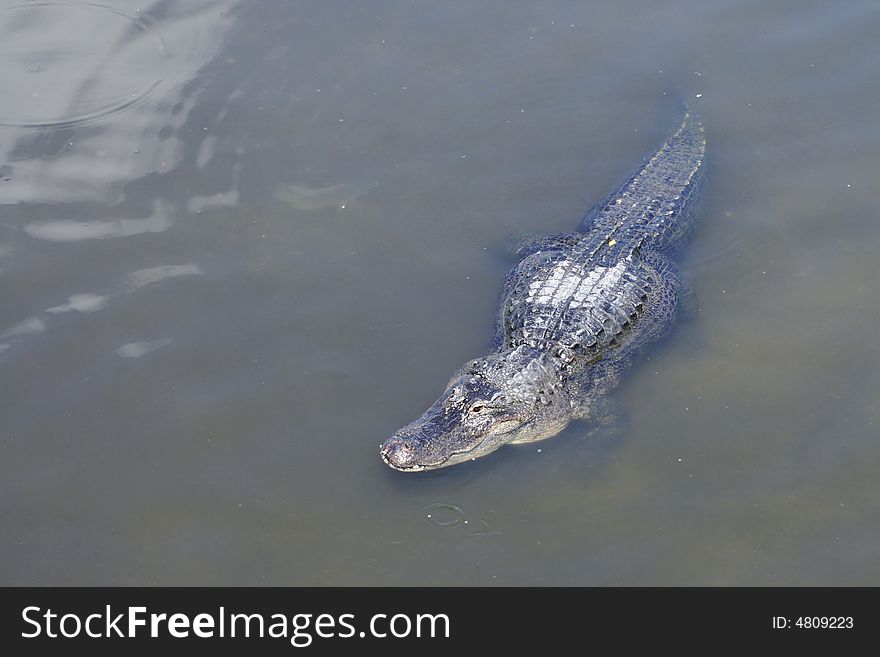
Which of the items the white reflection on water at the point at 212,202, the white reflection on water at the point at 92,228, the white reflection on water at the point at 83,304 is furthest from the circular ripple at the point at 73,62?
the white reflection on water at the point at 83,304

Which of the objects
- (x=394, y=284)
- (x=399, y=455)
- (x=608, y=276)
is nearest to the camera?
(x=399, y=455)

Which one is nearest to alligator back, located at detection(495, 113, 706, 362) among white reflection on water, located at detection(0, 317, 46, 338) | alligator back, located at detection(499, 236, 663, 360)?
alligator back, located at detection(499, 236, 663, 360)

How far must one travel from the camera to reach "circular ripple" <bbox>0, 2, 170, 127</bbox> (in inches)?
291

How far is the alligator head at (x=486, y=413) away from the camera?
5258 millimetres

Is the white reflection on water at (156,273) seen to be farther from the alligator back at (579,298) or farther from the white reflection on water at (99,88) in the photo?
the alligator back at (579,298)

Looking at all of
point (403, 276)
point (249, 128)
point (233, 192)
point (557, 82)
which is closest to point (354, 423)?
point (403, 276)

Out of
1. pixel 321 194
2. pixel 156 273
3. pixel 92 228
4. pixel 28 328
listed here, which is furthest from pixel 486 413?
pixel 92 228

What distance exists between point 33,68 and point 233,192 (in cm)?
230

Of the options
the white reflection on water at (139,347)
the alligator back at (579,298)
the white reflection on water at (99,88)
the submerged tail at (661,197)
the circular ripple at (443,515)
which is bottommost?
the circular ripple at (443,515)

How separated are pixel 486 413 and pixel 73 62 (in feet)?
15.9

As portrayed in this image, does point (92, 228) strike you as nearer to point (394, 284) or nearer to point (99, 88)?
point (99, 88)

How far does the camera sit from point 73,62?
7746 millimetres

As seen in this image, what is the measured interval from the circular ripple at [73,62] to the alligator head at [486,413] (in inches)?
153
